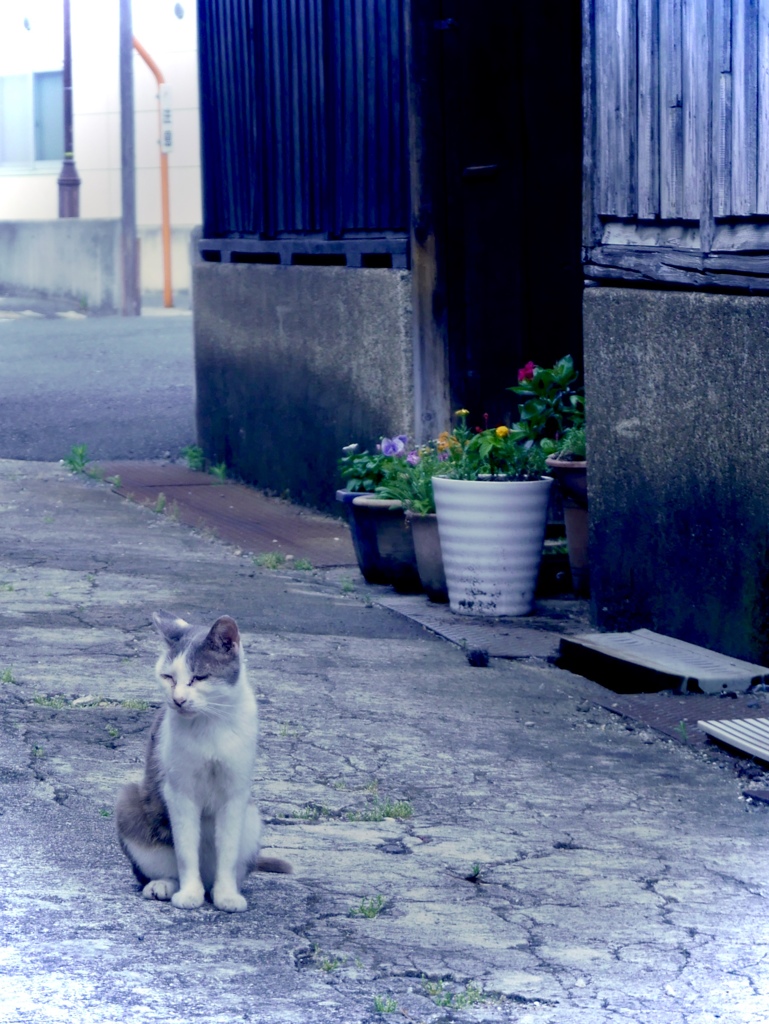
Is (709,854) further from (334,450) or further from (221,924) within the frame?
(334,450)

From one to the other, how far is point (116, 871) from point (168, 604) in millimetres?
3269

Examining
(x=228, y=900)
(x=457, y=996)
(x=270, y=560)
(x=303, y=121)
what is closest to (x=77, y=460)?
(x=303, y=121)

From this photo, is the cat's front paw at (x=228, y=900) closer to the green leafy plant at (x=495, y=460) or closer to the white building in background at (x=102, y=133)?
the green leafy plant at (x=495, y=460)

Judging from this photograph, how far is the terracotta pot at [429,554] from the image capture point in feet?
24.5

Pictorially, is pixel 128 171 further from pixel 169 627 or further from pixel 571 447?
pixel 169 627

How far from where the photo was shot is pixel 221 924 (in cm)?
373

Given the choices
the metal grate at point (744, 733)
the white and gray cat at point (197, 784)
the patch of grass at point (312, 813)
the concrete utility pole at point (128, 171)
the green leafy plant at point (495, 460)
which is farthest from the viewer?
the concrete utility pole at point (128, 171)

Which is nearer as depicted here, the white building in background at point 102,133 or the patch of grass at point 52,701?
A: the patch of grass at point 52,701

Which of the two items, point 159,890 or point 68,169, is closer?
point 159,890

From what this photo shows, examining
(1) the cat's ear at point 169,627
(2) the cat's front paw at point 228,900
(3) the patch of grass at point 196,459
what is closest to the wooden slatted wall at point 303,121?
(3) the patch of grass at point 196,459

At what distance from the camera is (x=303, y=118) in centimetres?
1008

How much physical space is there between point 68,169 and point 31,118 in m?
3.00

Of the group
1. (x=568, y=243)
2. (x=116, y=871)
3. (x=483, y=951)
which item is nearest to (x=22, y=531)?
(x=568, y=243)

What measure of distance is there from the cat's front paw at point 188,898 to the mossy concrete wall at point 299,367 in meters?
5.18
